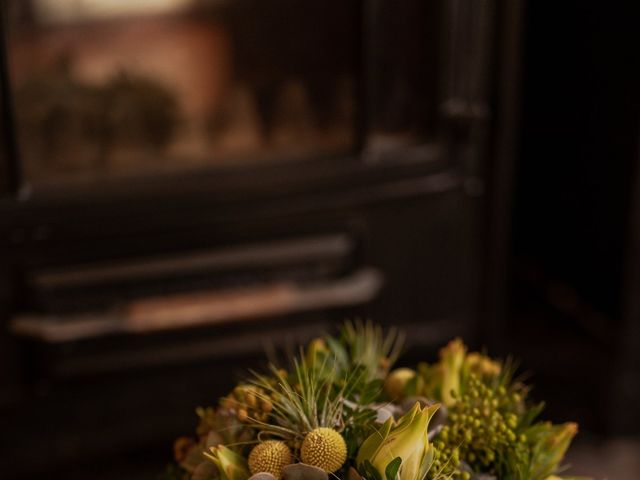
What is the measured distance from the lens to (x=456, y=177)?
1709 mm

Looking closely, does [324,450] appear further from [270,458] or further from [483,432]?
[483,432]

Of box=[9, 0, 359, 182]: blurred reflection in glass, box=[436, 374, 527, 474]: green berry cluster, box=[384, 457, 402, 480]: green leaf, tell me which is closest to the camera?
box=[384, 457, 402, 480]: green leaf

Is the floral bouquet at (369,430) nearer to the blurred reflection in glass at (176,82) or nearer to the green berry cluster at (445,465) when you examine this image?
A: the green berry cluster at (445,465)

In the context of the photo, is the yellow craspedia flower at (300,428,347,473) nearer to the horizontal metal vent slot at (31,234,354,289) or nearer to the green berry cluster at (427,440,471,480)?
the green berry cluster at (427,440,471,480)

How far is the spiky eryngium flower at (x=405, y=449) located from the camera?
28.7 inches

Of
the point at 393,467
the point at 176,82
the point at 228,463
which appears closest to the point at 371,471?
the point at 393,467

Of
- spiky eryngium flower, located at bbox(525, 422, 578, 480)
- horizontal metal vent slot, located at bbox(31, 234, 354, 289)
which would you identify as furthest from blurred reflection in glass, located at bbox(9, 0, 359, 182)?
spiky eryngium flower, located at bbox(525, 422, 578, 480)

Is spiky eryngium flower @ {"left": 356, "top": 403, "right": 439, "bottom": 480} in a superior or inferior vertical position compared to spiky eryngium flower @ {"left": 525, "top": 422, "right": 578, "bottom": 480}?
superior

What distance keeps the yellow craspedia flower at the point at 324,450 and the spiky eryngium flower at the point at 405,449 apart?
0.07ft

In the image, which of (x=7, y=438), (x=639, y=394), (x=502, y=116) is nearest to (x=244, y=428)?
(x=7, y=438)

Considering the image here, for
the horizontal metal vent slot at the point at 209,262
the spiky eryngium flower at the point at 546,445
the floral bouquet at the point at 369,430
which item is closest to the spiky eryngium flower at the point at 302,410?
the floral bouquet at the point at 369,430

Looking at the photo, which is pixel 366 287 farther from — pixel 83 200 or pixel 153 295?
pixel 83 200

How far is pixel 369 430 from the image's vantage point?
2.57 feet

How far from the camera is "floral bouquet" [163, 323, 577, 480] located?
2.44 feet
